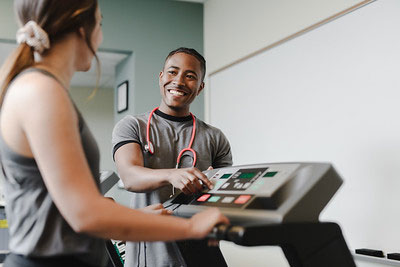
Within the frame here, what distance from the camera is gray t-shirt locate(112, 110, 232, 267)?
1482 millimetres

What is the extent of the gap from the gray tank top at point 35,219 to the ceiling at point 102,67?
10.7 feet

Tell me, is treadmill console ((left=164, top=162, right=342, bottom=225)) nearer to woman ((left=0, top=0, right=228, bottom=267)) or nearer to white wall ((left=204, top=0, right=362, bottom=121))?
woman ((left=0, top=0, right=228, bottom=267))

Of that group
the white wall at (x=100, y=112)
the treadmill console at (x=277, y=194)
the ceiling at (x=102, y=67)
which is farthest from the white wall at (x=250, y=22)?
the white wall at (x=100, y=112)

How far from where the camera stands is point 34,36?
34.9 inches

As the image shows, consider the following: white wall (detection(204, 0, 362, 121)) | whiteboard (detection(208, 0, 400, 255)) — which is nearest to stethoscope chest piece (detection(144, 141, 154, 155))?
whiteboard (detection(208, 0, 400, 255))

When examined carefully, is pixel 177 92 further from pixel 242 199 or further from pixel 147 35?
pixel 147 35

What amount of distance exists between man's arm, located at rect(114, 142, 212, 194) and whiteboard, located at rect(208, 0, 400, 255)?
1098mm

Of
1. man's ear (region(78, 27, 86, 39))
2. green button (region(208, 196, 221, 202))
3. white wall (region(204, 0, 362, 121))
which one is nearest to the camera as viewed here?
man's ear (region(78, 27, 86, 39))

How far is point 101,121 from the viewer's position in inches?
272

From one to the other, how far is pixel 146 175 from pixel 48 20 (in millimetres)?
626

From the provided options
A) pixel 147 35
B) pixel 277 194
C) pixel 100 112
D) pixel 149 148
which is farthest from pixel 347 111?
A: pixel 100 112

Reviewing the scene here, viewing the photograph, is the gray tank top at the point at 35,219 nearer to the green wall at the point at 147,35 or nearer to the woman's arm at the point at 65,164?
the woman's arm at the point at 65,164

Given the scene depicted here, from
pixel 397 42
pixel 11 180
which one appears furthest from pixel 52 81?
pixel 397 42

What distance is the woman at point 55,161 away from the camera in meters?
0.80
